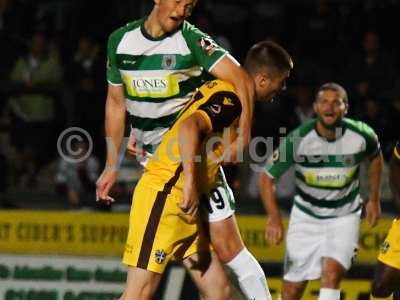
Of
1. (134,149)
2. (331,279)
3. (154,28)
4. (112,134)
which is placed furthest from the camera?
(331,279)

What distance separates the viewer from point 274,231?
884cm

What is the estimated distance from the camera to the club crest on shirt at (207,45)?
6.54 m

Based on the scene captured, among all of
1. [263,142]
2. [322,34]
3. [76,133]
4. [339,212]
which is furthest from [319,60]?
[339,212]

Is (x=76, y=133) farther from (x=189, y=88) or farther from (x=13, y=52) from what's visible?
(x=189, y=88)

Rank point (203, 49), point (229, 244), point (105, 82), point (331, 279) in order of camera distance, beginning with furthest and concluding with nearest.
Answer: point (105, 82) < point (331, 279) < point (229, 244) < point (203, 49)

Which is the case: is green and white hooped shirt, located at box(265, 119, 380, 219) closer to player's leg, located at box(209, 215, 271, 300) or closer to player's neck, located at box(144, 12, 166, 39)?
player's leg, located at box(209, 215, 271, 300)

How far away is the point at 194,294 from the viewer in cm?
927

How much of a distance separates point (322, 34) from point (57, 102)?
2780mm

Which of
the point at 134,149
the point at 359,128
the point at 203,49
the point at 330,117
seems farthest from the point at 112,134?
the point at 359,128

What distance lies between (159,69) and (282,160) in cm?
270

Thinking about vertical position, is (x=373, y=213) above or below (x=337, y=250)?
above

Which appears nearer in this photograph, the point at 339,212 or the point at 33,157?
the point at 339,212

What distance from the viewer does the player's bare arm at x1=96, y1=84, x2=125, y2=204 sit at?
23.1 feet

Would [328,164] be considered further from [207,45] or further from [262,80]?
[207,45]
